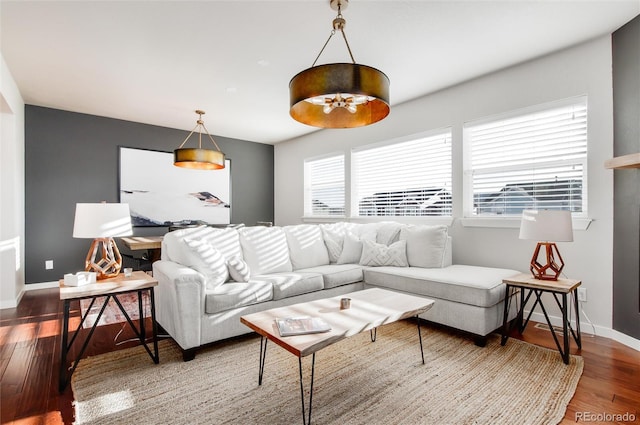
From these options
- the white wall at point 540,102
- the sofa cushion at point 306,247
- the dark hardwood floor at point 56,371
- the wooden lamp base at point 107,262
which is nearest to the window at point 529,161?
the white wall at point 540,102

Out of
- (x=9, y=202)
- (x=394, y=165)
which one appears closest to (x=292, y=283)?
(x=394, y=165)

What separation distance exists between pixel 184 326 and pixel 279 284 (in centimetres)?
87

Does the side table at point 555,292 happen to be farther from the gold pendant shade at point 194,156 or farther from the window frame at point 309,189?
the gold pendant shade at point 194,156

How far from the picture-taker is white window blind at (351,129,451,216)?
13.4 feet

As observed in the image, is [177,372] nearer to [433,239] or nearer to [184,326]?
[184,326]

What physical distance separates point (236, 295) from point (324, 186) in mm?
3527

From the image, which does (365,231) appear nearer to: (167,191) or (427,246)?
(427,246)

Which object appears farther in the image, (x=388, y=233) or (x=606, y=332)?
(x=388, y=233)

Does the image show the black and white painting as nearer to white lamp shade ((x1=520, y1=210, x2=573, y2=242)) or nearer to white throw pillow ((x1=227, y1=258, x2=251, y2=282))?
white throw pillow ((x1=227, y1=258, x2=251, y2=282))

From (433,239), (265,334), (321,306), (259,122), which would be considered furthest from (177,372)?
(259,122)

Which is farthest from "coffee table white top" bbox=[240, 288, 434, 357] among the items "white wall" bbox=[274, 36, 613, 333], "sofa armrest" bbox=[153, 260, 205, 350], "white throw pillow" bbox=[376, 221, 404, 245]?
"white wall" bbox=[274, 36, 613, 333]

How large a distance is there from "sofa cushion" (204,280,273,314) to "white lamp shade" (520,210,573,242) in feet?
7.30

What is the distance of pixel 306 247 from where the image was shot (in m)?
3.79

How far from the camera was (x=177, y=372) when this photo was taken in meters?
2.20
